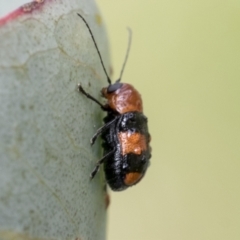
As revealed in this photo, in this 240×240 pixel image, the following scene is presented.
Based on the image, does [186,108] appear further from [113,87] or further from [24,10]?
[24,10]

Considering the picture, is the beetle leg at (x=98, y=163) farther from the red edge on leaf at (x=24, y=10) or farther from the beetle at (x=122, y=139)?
the red edge on leaf at (x=24, y=10)

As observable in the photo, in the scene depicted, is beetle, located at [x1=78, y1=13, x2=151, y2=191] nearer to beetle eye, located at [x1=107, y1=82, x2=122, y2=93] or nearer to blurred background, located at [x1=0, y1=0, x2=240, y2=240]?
beetle eye, located at [x1=107, y1=82, x2=122, y2=93]

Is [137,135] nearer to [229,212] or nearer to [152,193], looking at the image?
[152,193]

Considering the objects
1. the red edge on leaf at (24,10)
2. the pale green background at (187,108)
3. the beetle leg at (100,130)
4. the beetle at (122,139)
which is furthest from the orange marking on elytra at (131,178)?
the pale green background at (187,108)

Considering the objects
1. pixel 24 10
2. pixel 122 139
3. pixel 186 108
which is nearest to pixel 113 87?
pixel 122 139

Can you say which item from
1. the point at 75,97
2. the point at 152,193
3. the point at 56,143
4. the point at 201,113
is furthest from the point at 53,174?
the point at 201,113

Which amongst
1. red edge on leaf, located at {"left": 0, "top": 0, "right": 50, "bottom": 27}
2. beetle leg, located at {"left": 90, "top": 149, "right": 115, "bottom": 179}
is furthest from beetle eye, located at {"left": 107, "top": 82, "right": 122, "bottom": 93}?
red edge on leaf, located at {"left": 0, "top": 0, "right": 50, "bottom": 27}

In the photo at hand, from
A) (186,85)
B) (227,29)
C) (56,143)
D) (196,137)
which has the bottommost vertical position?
(56,143)
